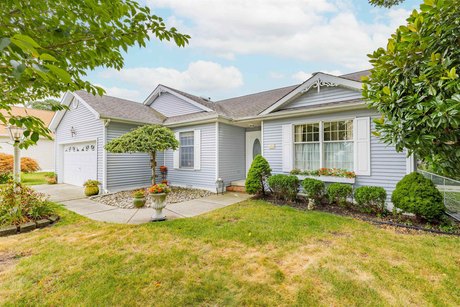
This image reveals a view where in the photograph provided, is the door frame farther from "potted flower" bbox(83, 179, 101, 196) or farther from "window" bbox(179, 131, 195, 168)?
"potted flower" bbox(83, 179, 101, 196)

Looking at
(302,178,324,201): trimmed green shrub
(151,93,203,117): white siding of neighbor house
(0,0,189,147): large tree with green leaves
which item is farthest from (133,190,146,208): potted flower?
(302,178,324,201): trimmed green shrub

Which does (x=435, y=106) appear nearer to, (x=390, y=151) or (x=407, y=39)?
(x=407, y=39)

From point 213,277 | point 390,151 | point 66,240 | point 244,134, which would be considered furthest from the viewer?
point 244,134

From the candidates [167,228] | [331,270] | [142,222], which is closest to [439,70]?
[331,270]

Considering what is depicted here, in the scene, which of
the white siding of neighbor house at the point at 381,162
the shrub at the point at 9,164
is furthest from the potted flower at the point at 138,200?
the shrub at the point at 9,164

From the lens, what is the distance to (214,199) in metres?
7.54

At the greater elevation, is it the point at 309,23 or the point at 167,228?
the point at 309,23

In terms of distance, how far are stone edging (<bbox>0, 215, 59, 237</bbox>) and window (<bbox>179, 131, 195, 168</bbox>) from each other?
16.8ft

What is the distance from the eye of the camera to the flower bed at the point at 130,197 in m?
6.86

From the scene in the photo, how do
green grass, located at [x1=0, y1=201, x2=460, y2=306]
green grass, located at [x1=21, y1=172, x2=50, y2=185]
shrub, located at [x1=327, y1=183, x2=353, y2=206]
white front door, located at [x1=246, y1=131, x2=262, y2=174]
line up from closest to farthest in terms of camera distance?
green grass, located at [x1=0, y1=201, x2=460, y2=306] → shrub, located at [x1=327, y1=183, x2=353, y2=206] → white front door, located at [x1=246, y1=131, x2=262, y2=174] → green grass, located at [x1=21, y1=172, x2=50, y2=185]

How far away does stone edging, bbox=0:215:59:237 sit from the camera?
4402 millimetres

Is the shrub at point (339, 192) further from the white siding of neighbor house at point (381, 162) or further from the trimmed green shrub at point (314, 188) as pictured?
the white siding of neighbor house at point (381, 162)

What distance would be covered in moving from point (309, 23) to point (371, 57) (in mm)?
6667

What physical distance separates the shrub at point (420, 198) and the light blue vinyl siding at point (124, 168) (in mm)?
9194
